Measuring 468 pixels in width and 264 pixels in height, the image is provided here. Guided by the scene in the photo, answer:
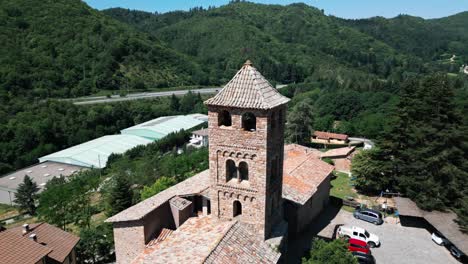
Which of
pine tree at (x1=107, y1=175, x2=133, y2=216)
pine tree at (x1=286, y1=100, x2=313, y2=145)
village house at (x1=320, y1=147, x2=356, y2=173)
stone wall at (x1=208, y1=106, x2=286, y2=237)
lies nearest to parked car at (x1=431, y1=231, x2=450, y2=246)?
stone wall at (x1=208, y1=106, x2=286, y2=237)

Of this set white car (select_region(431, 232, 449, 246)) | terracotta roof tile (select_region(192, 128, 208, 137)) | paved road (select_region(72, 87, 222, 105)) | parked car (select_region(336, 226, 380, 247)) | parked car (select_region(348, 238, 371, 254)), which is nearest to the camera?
parked car (select_region(348, 238, 371, 254))

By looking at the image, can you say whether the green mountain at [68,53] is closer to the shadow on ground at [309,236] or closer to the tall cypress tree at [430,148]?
the shadow on ground at [309,236]

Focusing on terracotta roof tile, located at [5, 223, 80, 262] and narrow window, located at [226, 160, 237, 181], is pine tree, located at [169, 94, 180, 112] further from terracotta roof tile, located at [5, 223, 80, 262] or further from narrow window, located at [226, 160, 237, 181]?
narrow window, located at [226, 160, 237, 181]

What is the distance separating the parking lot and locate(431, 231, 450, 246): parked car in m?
0.36

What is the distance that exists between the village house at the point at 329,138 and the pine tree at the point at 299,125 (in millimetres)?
9160

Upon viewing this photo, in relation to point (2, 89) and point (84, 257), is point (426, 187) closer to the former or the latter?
point (84, 257)

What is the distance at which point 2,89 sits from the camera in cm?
8331

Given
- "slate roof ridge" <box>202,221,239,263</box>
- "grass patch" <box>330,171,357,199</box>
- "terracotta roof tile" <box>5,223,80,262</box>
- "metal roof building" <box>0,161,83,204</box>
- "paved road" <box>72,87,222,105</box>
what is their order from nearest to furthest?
1. "slate roof ridge" <box>202,221,239,263</box>
2. "terracotta roof tile" <box>5,223,80,262</box>
3. "grass patch" <box>330,171,357,199</box>
4. "metal roof building" <box>0,161,83,204</box>
5. "paved road" <box>72,87,222,105</box>

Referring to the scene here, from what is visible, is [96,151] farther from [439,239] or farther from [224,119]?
[439,239]

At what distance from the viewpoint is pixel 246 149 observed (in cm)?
2261

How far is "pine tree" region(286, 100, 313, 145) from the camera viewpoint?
231 feet

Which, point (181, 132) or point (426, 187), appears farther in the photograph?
point (181, 132)

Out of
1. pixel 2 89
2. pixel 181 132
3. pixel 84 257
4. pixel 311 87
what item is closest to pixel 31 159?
pixel 2 89

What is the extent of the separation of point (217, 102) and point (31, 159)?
6842 cm
